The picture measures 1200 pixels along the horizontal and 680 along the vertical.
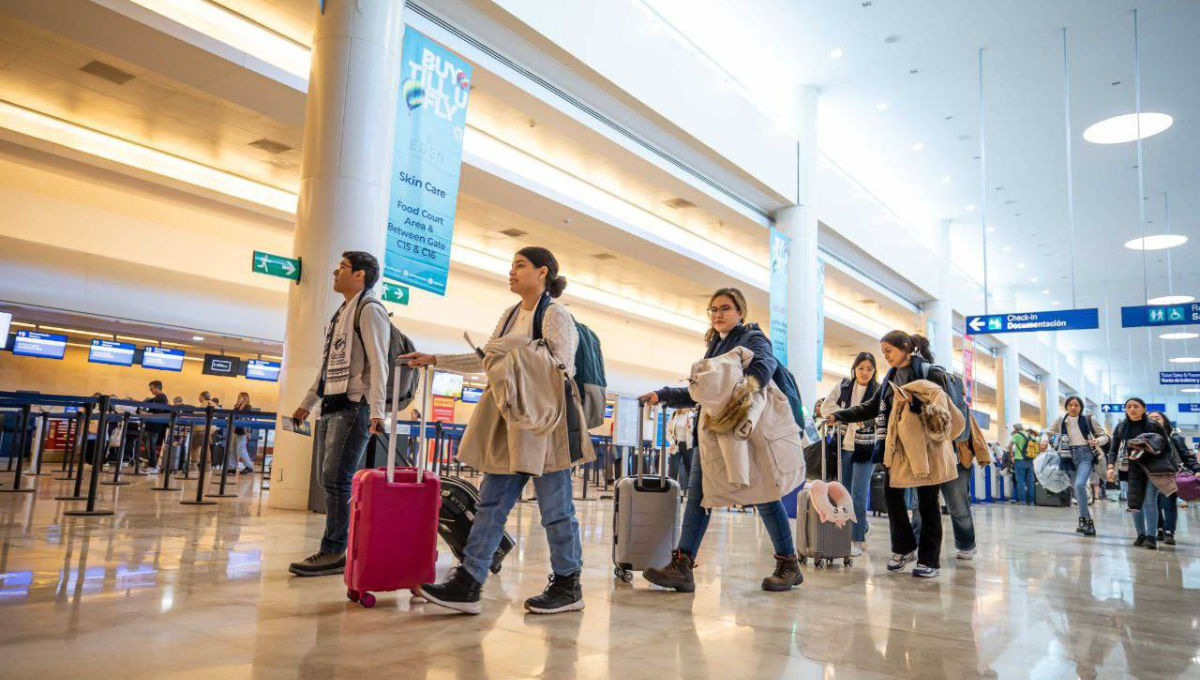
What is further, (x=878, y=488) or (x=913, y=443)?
(x=878, y=488)

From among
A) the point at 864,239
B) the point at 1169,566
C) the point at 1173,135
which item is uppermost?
the point at 1173,135

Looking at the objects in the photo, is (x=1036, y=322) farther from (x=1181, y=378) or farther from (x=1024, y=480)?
(x=1181, y=378)

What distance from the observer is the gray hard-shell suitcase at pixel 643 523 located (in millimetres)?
4043

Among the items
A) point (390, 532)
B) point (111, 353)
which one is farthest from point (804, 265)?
point (111, 353)

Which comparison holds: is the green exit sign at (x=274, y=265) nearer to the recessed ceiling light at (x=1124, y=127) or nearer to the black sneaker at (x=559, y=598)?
the black sneaker at (x=559, y=598)

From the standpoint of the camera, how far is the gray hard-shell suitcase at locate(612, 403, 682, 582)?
4.04 m

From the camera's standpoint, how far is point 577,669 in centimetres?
222

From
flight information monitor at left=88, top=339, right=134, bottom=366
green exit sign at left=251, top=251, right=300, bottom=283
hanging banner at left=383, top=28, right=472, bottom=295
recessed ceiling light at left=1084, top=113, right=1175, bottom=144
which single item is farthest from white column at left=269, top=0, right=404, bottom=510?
recessed ceiling light at left=1084, top=113, right=1175, bottom=144

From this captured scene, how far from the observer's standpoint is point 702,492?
3908 millimetres

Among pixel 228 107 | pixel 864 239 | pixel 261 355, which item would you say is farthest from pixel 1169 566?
pixel 261 355

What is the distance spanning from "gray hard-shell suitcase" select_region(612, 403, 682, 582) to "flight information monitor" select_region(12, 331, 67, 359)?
16.6 metres

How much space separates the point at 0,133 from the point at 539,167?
317 inches

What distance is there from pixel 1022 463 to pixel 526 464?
1793 cm

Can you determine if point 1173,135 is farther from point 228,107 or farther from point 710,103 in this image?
point 228,107
